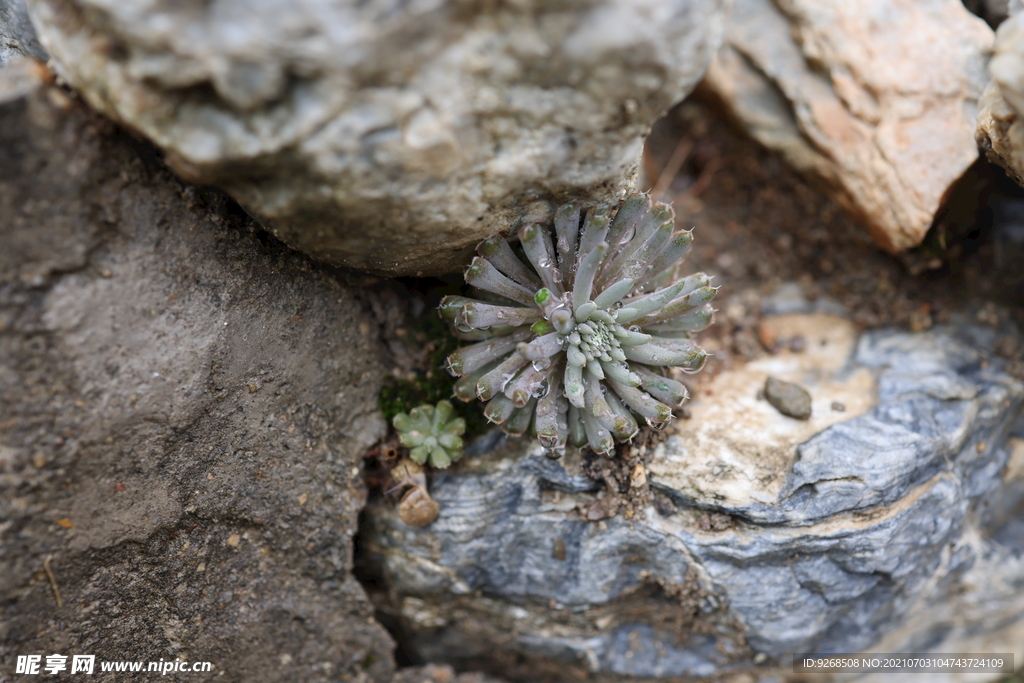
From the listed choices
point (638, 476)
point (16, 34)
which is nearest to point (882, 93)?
point (638, 476)

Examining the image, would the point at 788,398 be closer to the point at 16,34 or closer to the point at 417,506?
the point at 417,506

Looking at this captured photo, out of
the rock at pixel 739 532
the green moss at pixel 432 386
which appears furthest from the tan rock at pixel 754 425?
the green moss at pixel 432 386

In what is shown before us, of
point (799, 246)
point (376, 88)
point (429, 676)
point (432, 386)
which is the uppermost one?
point (376, 88)

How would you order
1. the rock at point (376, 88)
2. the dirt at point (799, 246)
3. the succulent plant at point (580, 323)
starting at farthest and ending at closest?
1. the dirt at point (799, 246)
2. the succulent plant at point (580, 323)
3. the rock at point (376, 88)

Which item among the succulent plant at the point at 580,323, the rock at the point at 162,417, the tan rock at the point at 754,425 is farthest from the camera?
the tan rock at the point at 754,425

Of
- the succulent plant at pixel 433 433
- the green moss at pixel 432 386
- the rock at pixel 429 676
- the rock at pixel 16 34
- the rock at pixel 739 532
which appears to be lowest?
the rock at pixel 429 676

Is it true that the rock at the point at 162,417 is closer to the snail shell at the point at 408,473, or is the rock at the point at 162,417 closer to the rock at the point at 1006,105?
the snail shell at the point at 408,473

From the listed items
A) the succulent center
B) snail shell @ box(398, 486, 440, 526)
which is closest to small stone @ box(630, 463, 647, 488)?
the succulent center

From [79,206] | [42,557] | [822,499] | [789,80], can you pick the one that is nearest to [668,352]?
[822,499]
